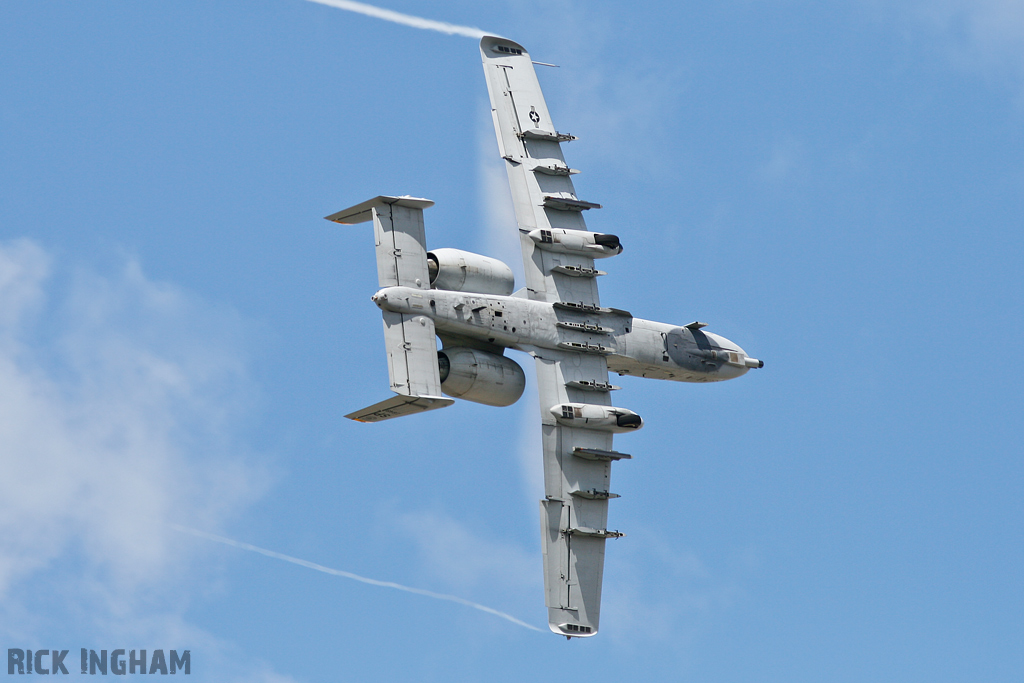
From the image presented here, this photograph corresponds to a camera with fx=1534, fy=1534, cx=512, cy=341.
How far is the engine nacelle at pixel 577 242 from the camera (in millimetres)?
47781

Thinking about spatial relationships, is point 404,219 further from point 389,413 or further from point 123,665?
point 123,665

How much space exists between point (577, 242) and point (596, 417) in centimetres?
559

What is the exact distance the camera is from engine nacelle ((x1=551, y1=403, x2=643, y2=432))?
152 ft

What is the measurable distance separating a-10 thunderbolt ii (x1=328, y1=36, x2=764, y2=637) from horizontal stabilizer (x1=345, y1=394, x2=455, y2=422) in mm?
50

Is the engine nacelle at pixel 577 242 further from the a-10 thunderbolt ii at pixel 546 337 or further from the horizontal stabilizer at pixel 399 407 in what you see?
the horizontal stabilizer at pixel 399 407

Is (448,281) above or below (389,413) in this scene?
above

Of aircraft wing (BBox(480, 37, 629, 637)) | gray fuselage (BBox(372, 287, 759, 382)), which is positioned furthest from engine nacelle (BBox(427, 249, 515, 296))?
aircraft wing (BBox(480, 37, 629, 637))

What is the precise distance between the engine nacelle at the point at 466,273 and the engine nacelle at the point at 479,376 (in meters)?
1.86

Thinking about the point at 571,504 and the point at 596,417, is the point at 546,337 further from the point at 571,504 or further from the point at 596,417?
the point at 571,504

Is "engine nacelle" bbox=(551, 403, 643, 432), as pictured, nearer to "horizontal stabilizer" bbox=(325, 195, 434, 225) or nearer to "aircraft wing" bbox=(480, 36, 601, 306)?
"aircraft wing" bbox=(480, 36, 601, 306)

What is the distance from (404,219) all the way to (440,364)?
4.32 m

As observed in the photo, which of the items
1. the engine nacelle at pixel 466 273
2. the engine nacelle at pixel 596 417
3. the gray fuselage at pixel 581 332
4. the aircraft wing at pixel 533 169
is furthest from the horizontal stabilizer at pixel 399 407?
the aircraft wing at pixel 533 169

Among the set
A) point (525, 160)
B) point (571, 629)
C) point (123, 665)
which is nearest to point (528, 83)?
point (525, 160)

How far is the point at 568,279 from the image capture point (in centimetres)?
4784
